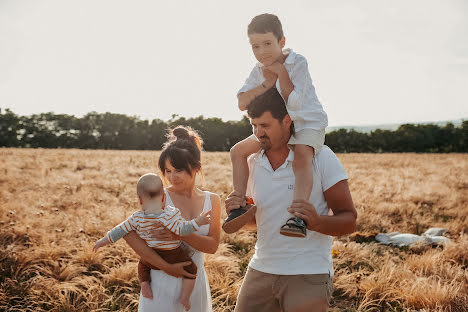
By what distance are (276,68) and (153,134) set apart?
55660mm

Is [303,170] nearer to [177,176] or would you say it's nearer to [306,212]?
[306,212]

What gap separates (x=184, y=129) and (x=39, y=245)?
12.5 feet

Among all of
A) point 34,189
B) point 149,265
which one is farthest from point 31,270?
point 34,189

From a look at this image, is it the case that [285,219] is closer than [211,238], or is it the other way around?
[285,219]

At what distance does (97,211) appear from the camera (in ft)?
22.5

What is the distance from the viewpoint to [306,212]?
76.7 inches

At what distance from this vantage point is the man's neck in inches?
93.7

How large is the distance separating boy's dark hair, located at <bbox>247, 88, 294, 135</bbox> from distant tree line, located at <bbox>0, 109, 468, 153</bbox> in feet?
160

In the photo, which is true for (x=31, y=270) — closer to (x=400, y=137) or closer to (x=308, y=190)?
(x=308, y=190)

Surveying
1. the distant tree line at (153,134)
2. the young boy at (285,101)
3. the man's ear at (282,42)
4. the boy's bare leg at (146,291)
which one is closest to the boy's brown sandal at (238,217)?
the young boy at (285,101)

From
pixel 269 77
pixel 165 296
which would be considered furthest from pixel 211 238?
pixel 269 77

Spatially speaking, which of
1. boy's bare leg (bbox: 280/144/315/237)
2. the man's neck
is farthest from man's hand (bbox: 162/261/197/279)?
the man's neck

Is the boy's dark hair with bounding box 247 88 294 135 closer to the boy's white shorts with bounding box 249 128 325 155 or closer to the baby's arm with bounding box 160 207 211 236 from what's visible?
the boy's white shorts with bounding box 249 128 325 155

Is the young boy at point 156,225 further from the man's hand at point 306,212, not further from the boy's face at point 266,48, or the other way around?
the boy's face at point 266,48
